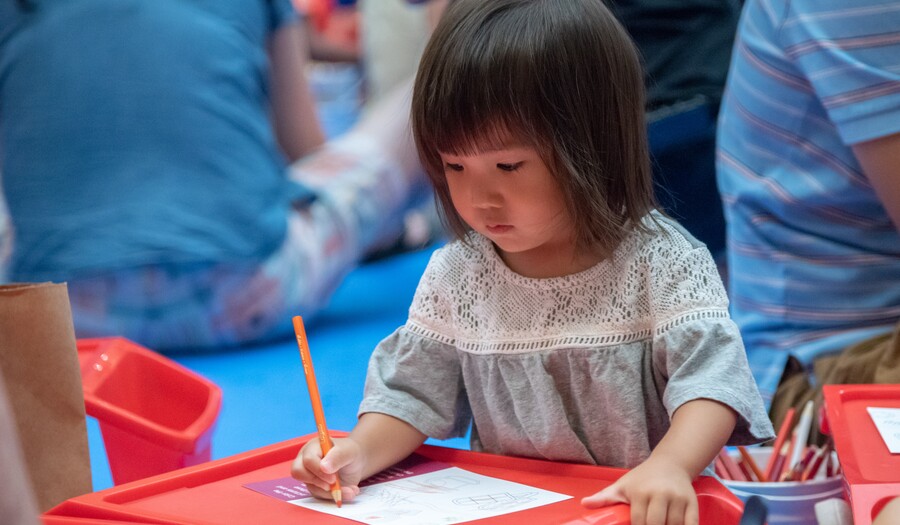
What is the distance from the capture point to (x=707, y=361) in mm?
740

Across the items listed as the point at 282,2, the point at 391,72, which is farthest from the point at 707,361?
the point at 391,72

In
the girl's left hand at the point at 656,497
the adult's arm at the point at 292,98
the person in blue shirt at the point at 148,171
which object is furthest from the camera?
the adult's arm at the point at 292,98

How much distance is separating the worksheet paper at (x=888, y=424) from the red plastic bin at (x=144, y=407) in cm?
55

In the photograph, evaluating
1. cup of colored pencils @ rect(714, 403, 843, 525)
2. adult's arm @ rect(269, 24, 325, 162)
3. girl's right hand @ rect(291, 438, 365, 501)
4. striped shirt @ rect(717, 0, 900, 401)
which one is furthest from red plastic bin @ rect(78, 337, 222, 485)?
adult's arm @ rect(269, 24, 325, 162)

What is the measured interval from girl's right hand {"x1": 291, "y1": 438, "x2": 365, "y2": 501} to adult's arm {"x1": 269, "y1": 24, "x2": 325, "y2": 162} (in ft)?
4.97

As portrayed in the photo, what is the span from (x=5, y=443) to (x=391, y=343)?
0.51m

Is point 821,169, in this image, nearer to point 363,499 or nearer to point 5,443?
point 363,499

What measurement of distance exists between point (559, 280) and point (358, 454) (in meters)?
0.19

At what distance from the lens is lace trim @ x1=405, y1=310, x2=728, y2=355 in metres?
0.76

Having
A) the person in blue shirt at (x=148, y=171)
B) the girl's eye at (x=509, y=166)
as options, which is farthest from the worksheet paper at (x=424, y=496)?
the person in blue shirt at (x=148, y=171)

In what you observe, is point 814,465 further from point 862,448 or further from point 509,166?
point 509,166

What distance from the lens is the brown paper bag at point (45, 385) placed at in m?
0.81

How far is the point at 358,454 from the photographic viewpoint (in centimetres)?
79

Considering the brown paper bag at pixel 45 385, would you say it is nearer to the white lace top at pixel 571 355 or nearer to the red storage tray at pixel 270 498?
the red storage tray at pixel 270 498
